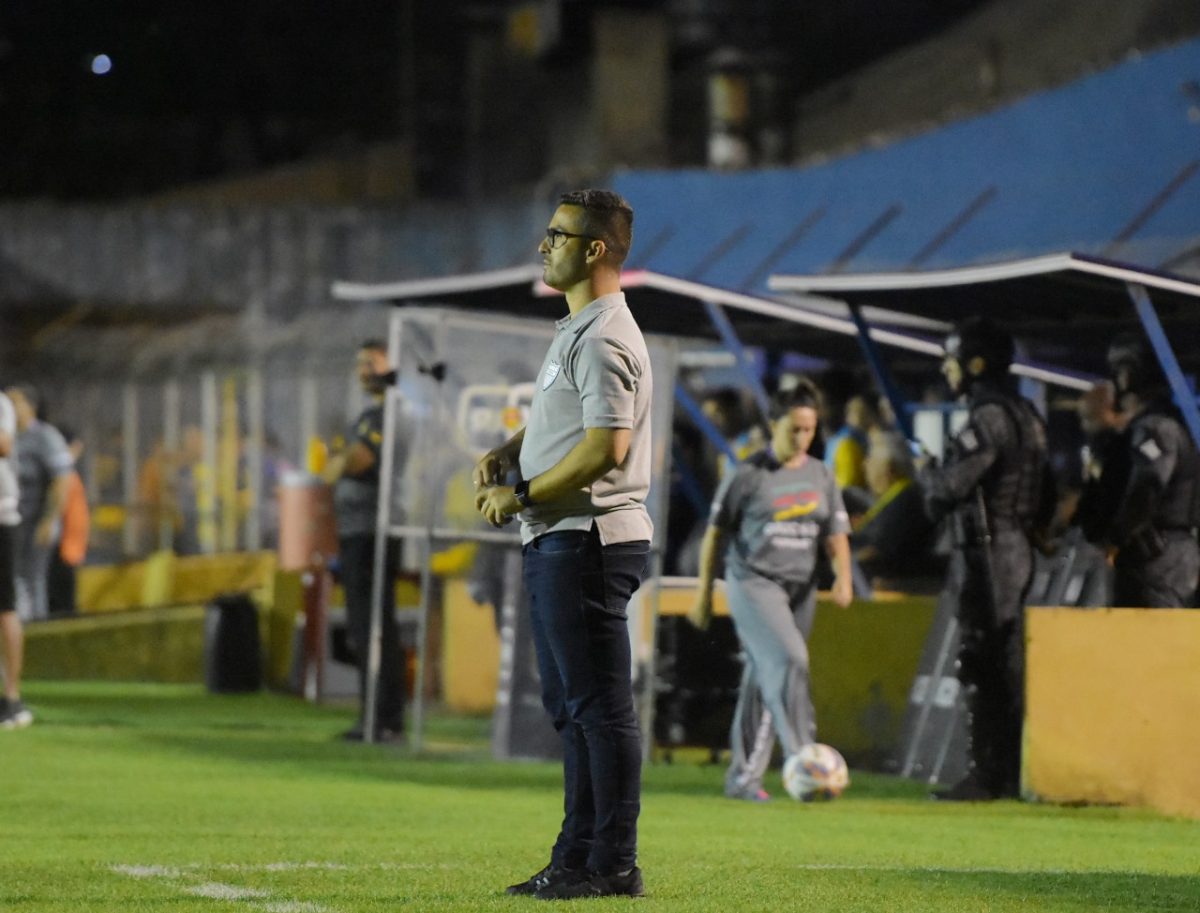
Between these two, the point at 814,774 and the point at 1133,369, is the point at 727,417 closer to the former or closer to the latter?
the point at 1133,369

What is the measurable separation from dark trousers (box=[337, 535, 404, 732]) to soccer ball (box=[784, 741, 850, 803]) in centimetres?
375

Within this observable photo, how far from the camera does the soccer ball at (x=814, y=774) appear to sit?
10.9 m

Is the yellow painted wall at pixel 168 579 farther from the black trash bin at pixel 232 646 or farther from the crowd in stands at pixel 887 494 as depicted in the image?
the crowd in stands at pixel 887 494

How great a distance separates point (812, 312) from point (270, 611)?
272 inches

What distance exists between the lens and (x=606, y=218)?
22.2 ft

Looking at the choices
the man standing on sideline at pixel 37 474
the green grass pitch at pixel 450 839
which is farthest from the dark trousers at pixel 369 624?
the man standing on sideline at pixel 37 474

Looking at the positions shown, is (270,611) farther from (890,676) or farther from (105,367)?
(105,367)

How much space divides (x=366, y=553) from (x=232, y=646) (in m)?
5.08

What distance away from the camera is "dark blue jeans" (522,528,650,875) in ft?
21.9

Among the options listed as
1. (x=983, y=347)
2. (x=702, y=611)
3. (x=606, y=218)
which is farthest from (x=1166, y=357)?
(x=606, y=218)

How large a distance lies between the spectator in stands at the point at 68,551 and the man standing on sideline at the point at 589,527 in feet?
42.9

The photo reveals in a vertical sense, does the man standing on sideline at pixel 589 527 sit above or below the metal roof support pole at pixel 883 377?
below

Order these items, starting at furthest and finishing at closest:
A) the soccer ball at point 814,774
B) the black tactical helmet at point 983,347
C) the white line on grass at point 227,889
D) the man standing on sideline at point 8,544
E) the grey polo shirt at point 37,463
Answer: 1. the grey polo shirt at point 37,463
2. the man standing on sideline at point 8,544
3. the black tactical helmet at point 983,347
4. the soccer ball at point 814,774
5. the white line on grass at point 227,889

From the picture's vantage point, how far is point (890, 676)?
13.1 meters
